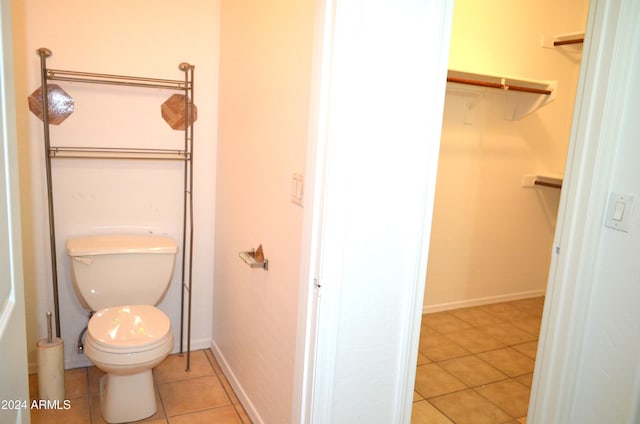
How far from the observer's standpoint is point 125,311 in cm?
221

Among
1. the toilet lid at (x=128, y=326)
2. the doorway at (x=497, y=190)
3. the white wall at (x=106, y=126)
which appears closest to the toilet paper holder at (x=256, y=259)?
the toilet lid at (x=128, y=326)

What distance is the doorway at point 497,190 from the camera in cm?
314

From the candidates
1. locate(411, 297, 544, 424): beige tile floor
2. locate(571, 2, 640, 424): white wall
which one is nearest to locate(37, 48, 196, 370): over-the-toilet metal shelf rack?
locate(411, 297, 544, 424): beige tile floor

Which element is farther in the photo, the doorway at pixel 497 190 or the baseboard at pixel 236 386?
the doorway at pixel 497 190

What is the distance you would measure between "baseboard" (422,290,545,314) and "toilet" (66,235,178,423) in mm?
1970

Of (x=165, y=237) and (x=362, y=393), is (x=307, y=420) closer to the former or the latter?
(x=362, y=393)

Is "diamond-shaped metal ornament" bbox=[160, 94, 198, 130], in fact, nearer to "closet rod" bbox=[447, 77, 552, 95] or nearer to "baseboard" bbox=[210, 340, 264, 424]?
"baseboard" bbox=[210, 340, 264, 424]

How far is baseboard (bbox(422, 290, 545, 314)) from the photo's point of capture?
11.6 feet

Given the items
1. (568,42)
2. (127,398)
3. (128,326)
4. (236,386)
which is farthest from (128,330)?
(568,42)

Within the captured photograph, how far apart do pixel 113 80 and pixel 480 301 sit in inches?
118

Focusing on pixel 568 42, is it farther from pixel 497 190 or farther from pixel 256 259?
pixel 256 259

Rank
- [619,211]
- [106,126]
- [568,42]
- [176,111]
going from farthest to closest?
[568,42] < [176,111] < [106,126] < [619,211]

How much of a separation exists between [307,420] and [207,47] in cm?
192

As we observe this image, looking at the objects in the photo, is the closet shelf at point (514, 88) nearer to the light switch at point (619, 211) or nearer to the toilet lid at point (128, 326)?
the light switch at point (619, 211)
